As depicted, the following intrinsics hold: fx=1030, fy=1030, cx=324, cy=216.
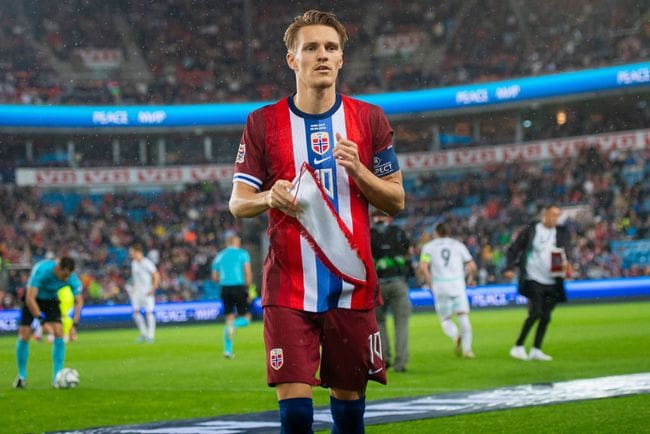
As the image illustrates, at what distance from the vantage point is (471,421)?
8008 millimetres

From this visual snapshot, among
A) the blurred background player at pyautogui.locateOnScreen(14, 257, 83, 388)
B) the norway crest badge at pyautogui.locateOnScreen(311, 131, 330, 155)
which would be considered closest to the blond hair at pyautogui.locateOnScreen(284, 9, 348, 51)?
the norway crest badge at pyautogui.locateOnScreen(311, 131, 330, 155)

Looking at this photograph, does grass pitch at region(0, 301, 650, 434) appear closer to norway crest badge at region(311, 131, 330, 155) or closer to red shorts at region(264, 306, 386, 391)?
red shorts at region(264, 306, 386, 391)

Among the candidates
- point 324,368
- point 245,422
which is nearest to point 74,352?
point 245,422

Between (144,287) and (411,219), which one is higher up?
(411,219)

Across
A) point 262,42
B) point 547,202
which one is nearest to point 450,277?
point 547,202

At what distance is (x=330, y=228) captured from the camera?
14.6 ft

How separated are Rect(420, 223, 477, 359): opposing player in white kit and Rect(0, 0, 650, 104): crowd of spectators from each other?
25380mm

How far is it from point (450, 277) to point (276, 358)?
33.5 feet

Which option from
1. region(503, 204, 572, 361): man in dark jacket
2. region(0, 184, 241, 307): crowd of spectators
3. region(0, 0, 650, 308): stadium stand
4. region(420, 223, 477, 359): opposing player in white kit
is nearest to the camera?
region(503, 204, 572, 361): man in dark jacket

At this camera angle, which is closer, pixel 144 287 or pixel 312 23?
pixel 312 23

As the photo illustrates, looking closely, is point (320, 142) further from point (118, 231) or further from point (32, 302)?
point (118, 231)

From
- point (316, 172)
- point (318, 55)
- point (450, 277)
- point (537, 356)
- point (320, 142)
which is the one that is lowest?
point (537, 356)

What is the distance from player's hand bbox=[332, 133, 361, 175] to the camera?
4160 mm

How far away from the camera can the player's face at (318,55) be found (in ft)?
14.7
